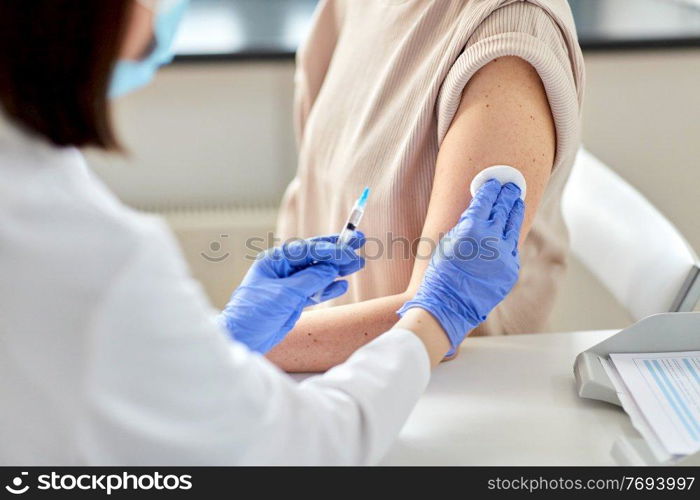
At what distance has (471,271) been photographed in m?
0.94

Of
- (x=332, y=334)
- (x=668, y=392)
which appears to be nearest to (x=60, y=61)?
(x=332, y=334)

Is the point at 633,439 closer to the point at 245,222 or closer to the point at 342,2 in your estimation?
the point at 342,2

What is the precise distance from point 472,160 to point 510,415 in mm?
338

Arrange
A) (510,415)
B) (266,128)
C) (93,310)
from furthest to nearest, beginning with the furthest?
(266,128) → (510,415) → (93,310)

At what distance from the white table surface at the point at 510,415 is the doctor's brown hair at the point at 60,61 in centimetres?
47

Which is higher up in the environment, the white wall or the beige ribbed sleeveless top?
the beige ribbed sleeveless top

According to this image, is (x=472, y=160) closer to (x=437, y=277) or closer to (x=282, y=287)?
(x=437, y=277)

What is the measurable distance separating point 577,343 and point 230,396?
61 centimetres

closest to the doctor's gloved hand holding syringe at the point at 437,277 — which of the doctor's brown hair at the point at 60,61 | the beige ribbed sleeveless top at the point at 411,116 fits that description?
the beige ribbed sleeveless top at the point at 411,116

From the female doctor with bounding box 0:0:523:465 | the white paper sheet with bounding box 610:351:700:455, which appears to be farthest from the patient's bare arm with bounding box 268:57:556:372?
the female doctor with bounding box 0:0:523:465

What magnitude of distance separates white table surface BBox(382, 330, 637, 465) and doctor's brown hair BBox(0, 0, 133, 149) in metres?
0.47

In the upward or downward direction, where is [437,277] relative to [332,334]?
upward

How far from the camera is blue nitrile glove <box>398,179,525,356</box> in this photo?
0.93 meters

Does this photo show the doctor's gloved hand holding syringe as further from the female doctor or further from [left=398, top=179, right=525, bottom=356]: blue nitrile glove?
the female doctor
